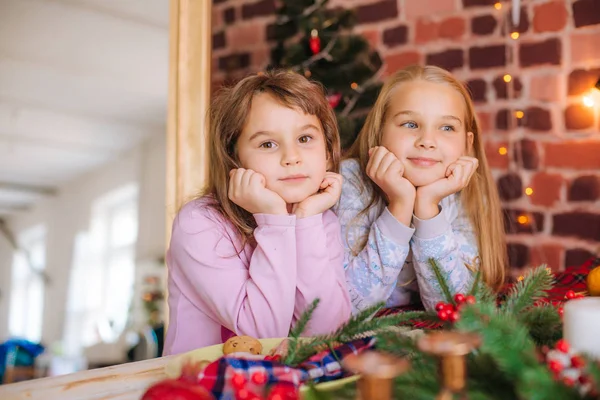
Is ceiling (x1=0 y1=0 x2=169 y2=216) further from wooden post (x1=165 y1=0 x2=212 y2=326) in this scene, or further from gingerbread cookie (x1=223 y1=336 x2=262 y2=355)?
gingerbread cookie (x1=223 y1=336 x2=262 y2=355)

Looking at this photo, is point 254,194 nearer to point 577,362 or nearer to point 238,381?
point 238,381

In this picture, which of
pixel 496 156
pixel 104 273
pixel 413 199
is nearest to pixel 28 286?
pixel 104 273

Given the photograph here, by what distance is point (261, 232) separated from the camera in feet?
3.45

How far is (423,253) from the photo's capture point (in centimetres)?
121

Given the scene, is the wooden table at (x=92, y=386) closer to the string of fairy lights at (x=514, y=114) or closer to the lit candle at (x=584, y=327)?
the lit candle at (x=584, y=327)

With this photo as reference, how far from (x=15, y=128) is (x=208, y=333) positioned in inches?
52.0

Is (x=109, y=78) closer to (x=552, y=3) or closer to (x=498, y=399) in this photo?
(x=552, y=3)

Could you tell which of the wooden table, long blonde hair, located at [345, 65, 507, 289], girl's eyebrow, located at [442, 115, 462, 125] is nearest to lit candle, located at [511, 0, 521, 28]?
long blonde hair, located at [345, 65, 507, 289]

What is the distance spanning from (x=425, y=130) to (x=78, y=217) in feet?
5.04

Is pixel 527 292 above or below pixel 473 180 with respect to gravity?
below

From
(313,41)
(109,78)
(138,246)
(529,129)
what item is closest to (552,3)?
(529,129)

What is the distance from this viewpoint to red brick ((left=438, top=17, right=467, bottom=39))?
2.15 m

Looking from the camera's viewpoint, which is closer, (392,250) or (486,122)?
(392,250)

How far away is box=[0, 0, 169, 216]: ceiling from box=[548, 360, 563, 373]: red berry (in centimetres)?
196
